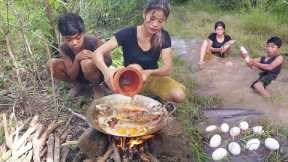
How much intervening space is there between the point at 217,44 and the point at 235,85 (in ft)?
3.05

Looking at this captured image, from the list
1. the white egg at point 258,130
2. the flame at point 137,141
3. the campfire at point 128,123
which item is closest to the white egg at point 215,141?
the white egg at point 258,130

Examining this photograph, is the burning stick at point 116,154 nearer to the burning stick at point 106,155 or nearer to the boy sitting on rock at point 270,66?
the burning stick at point 106,155

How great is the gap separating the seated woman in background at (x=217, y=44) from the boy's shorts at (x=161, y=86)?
61.2 inches

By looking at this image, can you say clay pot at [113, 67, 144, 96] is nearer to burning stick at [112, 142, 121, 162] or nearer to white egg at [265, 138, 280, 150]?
burning stick at [112, 142, 121, 162]

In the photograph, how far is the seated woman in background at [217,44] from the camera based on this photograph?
5.19 m

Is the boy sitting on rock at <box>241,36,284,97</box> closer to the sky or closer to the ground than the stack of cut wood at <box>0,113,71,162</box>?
closer to the sky

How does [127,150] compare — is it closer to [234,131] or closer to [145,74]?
[145,74]

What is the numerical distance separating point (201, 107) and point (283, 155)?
99cm

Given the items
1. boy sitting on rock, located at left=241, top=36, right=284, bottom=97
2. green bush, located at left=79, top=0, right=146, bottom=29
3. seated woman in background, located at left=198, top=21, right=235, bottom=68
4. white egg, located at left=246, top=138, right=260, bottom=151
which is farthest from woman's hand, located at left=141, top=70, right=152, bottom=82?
green bush, located at left=79, top=0, right=146, bottom=29

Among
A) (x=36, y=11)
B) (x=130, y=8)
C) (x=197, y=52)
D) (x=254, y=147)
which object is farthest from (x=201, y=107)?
(x=130, y=8)

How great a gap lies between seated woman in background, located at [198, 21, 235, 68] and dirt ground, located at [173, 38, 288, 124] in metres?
0.10

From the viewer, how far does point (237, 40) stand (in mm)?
5820

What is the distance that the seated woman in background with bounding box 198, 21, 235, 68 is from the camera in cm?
519

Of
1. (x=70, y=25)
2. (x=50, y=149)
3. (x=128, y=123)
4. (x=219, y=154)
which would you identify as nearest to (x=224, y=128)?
(x=219, y=154)
